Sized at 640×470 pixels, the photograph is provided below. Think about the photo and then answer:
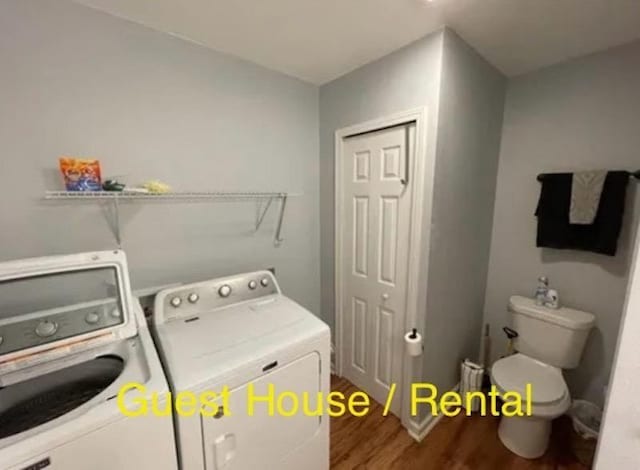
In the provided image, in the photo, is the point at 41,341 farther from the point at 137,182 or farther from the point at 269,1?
the point at 269,1

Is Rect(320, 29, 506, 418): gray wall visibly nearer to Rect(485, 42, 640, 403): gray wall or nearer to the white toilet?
Rect(485, 42, 640, 403): gray wall

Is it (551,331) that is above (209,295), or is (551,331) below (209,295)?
below

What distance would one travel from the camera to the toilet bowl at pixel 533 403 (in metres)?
1.52

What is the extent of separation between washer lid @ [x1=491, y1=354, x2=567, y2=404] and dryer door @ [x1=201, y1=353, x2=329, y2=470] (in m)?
1.16

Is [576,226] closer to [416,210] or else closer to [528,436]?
[416,210]

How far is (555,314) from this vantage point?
172cm

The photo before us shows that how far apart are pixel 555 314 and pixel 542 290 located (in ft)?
0.62

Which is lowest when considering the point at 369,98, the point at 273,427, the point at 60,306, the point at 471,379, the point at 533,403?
the point at 471,379

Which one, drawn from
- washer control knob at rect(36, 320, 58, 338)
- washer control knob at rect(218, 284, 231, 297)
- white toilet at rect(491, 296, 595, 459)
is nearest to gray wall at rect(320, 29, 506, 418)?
white toilet at rect(491, 296, 595, 459)

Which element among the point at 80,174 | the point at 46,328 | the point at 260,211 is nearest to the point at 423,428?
the point at 260,211

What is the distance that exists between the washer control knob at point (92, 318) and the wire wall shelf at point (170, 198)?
0.46 metres

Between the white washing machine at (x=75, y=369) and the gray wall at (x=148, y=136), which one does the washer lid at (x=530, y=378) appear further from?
the white washing machine at (x=75, y=369)

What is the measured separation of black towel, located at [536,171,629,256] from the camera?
155 centimetres

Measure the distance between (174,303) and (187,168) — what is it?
29.9 inches
